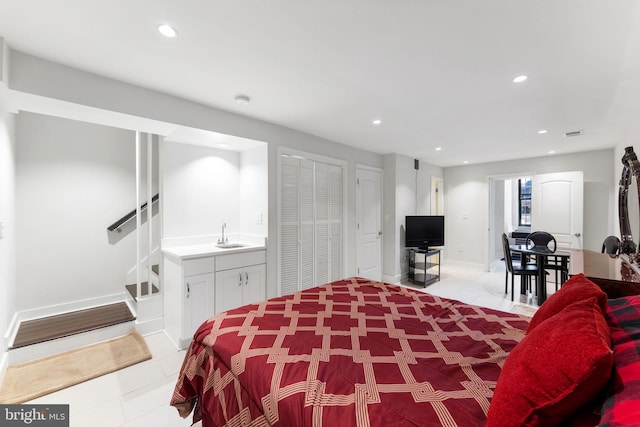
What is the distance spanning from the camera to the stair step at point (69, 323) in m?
2.50

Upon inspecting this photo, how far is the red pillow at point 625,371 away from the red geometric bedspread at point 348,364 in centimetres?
36

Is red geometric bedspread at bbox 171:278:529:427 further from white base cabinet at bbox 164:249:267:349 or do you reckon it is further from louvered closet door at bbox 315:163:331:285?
louvered closet door at bbox 315:163:331:285

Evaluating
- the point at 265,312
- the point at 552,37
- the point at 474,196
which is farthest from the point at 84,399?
the point at 474,196

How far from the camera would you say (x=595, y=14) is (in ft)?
4.93

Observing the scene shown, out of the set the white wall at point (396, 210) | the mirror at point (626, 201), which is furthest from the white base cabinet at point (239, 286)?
the mirror at point (626, 201)

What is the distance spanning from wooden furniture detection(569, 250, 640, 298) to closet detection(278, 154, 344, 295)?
2.72 m

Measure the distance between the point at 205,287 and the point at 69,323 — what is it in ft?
4.99

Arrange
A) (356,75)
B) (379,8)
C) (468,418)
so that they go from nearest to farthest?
1. (468,418)
2. (379,8)
3. (356,75)

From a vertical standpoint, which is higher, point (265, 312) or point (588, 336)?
point (588, 336)

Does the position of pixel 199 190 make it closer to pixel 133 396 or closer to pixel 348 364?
pixel 133 396

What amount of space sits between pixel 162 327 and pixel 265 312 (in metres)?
2.05

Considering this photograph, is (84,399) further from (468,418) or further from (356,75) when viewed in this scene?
(356,75)

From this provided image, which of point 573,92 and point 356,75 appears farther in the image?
point 573,92

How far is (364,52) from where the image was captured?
6.16ft
